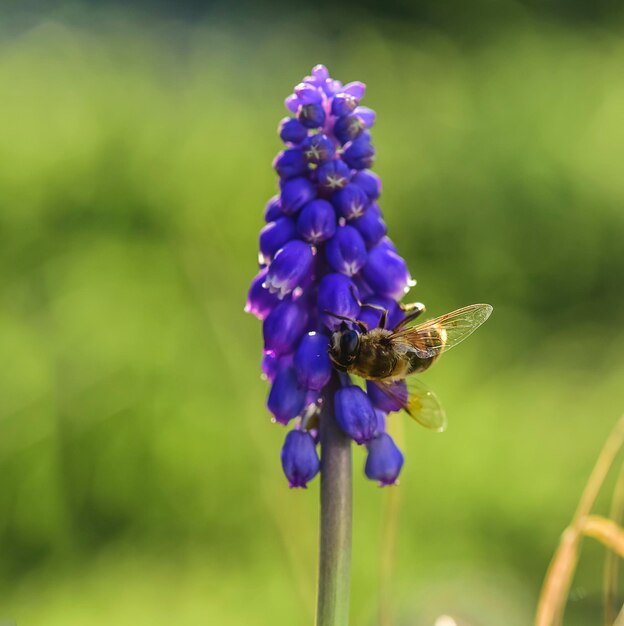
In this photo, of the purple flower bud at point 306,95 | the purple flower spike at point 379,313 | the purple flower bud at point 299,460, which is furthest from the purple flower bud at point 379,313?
the purple flower bud at point 306,95

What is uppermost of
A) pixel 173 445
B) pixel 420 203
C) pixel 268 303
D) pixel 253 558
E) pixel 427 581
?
pixel 420 203

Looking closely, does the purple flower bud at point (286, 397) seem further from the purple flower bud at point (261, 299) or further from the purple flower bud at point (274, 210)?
the purple flower bud at point (274, 210)

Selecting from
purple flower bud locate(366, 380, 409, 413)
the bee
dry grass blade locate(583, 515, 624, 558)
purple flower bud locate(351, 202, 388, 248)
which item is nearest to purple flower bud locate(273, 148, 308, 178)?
purple flower bud locate(351, 202, 388, 248)

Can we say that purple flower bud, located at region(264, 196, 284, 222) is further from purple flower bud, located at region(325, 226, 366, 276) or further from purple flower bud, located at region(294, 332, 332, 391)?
purple flower bud, located at region(294, 332, 332, 391)

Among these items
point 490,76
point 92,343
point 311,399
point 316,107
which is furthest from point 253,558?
point 490,76

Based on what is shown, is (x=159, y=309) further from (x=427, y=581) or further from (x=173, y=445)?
(x=427, y=581)

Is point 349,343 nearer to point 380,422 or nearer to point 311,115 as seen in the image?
point 380,422
